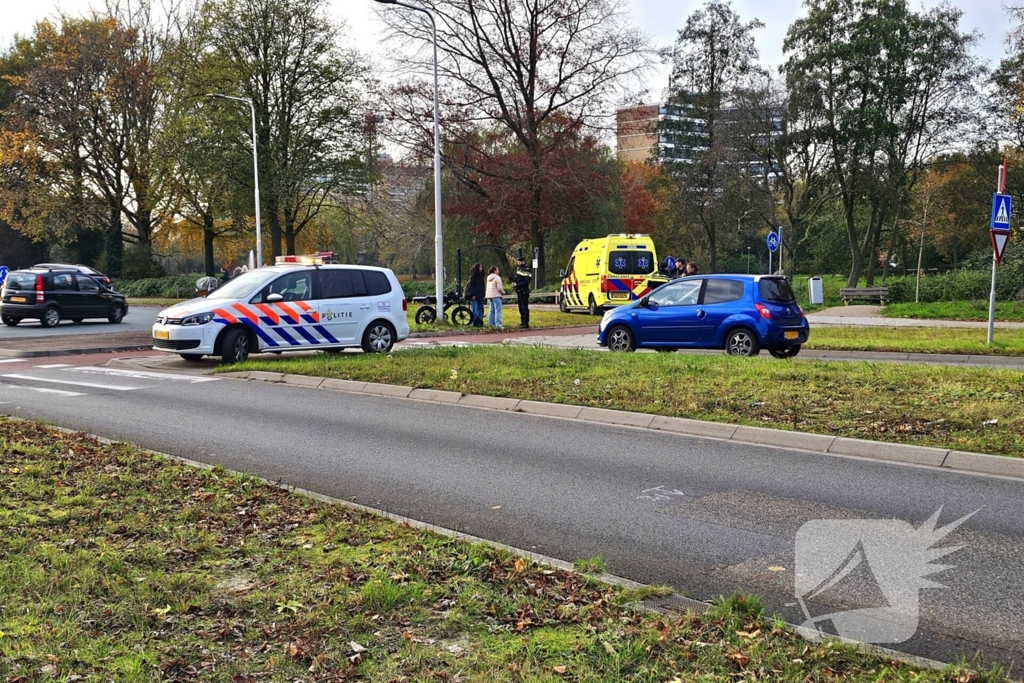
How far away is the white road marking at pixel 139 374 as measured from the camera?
14383 millimetres

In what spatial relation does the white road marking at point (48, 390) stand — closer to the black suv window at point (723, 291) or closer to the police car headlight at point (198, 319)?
the police car headlight at point (198, 319)

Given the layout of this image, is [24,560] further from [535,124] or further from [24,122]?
[24,122]

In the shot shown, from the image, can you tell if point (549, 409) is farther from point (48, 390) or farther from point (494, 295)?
point (494, 295)

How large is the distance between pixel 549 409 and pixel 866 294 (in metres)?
27.6

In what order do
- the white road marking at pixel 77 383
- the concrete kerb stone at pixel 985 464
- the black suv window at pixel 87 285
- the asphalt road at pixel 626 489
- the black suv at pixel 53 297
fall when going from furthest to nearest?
the black suv window at pixel 87 285 → the black suv at pixel 53 297 → the white road marking at pixel 77 383 → the concrete kerb stone at pixel 985 464 → the asphalt road at pixel 626 489

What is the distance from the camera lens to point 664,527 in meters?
5.92

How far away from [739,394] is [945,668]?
22.7ft

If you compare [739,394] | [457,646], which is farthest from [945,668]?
[739,394]

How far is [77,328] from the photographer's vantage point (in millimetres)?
27062

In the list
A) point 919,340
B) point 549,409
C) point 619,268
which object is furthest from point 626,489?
point 619,268

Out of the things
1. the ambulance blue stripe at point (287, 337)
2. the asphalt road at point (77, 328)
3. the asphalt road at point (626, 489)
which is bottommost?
the asphalt road at point (626, 489)

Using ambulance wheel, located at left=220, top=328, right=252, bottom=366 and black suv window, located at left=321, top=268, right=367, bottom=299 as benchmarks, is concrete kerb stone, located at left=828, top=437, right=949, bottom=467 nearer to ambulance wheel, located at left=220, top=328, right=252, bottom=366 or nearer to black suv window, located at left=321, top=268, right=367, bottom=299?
black suv window, located at left=321, top=268, right=367, bottom=299

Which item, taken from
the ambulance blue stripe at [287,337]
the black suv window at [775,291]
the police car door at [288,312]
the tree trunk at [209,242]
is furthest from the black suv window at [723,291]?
the tree trunk at [209,242]

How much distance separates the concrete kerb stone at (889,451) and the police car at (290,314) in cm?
1056
